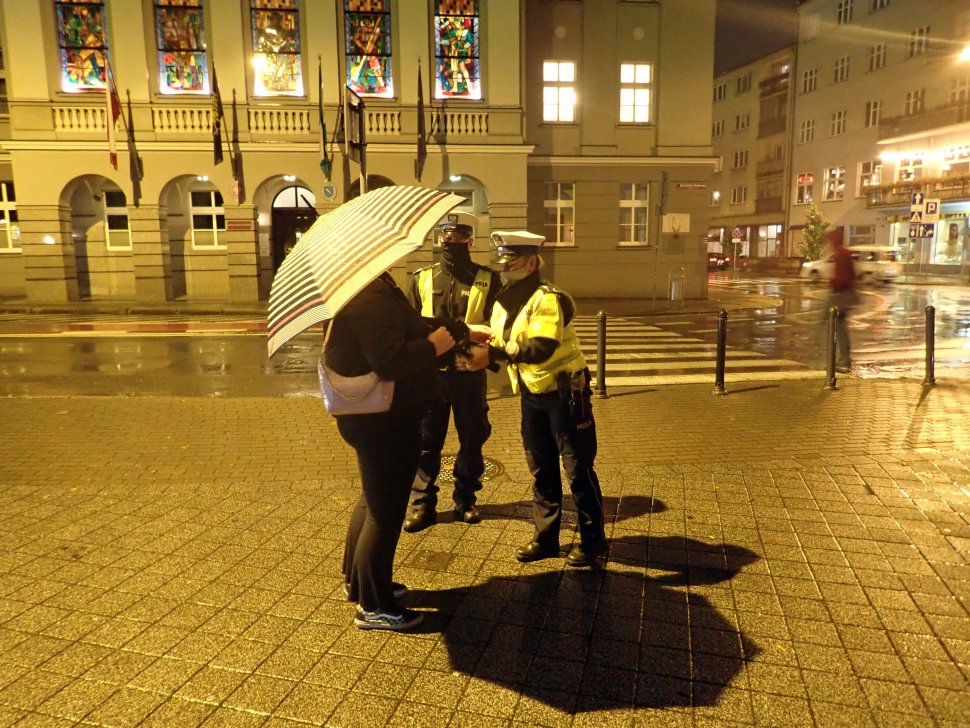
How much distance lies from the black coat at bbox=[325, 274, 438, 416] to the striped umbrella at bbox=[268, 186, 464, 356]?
0.77 feet

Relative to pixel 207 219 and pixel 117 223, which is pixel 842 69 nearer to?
pixel 207 219

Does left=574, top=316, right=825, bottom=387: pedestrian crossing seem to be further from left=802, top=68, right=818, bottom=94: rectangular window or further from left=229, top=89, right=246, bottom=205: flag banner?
left=802, top=68, right=818, bottom=94: rectangular window

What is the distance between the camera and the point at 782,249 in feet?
187

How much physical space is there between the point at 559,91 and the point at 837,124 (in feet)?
112

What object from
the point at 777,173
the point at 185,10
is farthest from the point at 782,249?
the point at 185,10

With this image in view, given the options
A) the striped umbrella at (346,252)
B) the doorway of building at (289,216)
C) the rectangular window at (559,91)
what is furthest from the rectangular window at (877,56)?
the striped umbrella at (346,252)

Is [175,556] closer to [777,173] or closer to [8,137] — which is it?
[8,137]

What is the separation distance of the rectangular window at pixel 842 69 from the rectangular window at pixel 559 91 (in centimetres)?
3358

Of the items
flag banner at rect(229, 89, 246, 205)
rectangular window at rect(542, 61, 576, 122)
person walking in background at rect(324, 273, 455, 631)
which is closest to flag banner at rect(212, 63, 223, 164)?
flag banner at rect(229, 89, 246, 205)

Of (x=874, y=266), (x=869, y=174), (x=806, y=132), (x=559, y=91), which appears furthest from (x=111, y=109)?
(x=806, y=132)

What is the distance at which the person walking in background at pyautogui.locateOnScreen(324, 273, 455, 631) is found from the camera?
10.4 feet

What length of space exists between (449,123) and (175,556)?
67.1 feet

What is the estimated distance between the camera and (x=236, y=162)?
2188 centimetres

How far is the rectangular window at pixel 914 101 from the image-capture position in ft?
143
